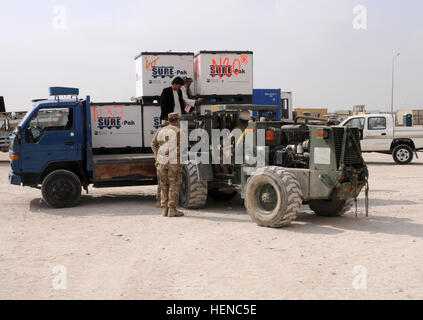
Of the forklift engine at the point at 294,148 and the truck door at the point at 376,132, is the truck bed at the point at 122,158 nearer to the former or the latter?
the forklift engine at the point at 294,148

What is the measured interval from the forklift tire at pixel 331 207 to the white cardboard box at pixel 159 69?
15.1 feet

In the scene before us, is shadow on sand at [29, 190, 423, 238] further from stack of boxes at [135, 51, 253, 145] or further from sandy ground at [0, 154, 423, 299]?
stack of boxes at [135, 51, 253, 145]

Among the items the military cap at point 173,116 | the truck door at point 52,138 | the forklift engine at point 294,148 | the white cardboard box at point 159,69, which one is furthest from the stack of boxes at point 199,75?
the forklift engine at point 294,148

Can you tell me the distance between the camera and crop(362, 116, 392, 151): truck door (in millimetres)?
19516

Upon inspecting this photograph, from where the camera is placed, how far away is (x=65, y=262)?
620 centimetres

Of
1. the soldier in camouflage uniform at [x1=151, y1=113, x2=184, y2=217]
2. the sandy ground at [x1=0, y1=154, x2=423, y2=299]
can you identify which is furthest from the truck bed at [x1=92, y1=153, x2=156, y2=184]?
the soldier in camouflage uniform at [x1=151, y1=113, x2=184, y2=217]

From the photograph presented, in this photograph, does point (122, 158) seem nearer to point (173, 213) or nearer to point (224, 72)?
point (173, 213)

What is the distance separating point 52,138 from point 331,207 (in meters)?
5.82

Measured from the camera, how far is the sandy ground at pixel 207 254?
5.07m

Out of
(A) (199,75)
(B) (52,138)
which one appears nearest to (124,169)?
(B) (52,138)

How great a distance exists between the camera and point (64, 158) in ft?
35.2
